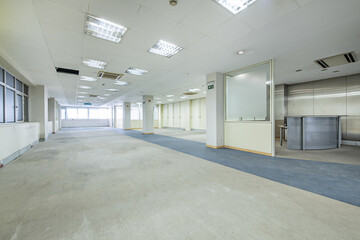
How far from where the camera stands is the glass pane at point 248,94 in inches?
209

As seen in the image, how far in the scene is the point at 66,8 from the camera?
105 inches

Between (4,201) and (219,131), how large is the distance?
6066mm

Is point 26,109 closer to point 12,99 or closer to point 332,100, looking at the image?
point 12,99

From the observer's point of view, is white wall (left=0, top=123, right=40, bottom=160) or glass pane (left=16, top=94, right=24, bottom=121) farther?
glass pane (left=16, top=94, right=24, bottom=121)

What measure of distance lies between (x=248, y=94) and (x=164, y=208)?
526 centimetres

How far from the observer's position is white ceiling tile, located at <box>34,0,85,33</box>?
260 centimetres

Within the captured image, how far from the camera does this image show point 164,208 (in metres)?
2.00

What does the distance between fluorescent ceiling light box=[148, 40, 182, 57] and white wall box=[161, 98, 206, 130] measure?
1006 cm

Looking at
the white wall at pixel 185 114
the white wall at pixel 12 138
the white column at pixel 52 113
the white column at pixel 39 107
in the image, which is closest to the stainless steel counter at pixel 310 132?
the white wall at pixel 185 114

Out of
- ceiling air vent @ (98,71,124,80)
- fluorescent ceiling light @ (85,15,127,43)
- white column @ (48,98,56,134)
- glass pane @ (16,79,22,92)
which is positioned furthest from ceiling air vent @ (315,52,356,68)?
white column @ (48,98,56,134)

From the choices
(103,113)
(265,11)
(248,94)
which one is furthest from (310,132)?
(103,113)

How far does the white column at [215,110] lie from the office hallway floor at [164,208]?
3177mm

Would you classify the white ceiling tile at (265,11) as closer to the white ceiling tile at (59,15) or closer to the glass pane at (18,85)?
the white ceiling tile at (59,15)

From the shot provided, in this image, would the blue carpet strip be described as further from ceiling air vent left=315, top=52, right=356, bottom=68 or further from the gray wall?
the gray wall
